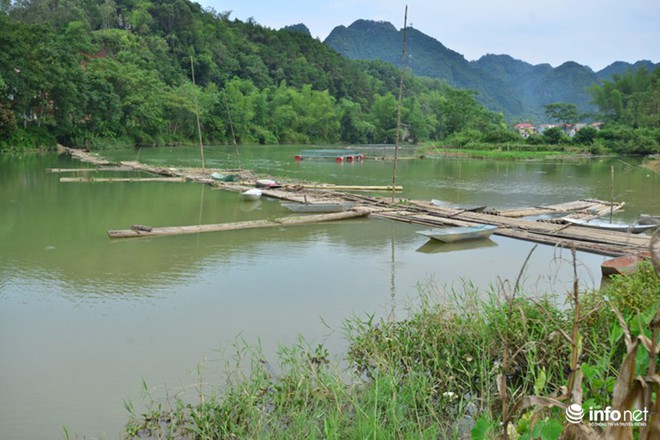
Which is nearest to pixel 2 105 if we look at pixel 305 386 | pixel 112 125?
pixel 112 125

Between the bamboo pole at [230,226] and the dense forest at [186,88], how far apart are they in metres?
9.55

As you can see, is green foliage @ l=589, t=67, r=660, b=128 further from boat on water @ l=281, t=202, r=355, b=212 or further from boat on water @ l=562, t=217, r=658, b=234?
boat on water @ l=281, t=202, r=355, b=212

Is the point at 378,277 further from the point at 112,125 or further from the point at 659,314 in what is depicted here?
the point at 112,125

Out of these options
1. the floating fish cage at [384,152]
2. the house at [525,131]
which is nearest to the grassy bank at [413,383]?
the floating fish cage at [384,152]

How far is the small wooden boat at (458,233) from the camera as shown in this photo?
8.86 meters

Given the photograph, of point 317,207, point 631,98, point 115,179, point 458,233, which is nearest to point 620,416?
point 458,233

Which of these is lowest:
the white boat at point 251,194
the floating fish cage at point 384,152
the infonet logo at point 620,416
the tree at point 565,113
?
the white boat at point 251,194

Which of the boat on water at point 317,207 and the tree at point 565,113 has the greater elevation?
the tree at point 565,113

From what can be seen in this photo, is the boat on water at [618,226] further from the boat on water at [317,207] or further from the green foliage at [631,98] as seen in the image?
the green foliage at [631,98]

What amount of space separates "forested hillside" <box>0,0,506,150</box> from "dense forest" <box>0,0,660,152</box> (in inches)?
4.4

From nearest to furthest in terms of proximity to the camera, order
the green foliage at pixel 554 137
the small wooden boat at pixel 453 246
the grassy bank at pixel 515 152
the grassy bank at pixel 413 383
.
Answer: the grassy bank at pixel 413 383 < the small wooden boat at pixel 453 246 < the grassy bank at pixel 515 152 < the green foliage at pixel 554 137

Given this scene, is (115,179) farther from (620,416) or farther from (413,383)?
(620,416)

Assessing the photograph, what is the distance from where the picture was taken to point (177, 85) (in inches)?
2085

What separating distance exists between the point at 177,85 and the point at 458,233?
161ft
